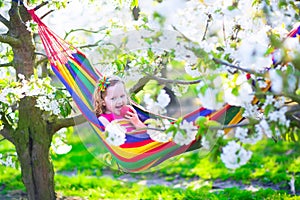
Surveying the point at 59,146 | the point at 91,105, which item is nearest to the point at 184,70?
the point at 91,105

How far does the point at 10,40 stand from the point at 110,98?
64 cm

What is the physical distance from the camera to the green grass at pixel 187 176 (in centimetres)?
366

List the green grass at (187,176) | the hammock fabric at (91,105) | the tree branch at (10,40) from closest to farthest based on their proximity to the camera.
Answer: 1. the hammock fabric at (91,105)
2. the tree branch at (10,40)
3. the green grass at (187,176)

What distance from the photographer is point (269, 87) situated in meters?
2.10

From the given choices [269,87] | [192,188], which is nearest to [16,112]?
[192,188]

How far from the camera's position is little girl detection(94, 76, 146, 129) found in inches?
119

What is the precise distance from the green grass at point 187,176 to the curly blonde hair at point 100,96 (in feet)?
1.43

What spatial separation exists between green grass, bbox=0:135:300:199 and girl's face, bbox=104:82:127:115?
43cm

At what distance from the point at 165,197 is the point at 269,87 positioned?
1.70 m

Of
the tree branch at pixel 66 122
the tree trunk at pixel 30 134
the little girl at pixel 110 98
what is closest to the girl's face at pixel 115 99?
the little girl at pixel 110 98

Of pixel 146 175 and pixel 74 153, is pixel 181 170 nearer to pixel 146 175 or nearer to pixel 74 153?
pixel 146 175

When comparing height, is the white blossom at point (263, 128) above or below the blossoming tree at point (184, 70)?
below

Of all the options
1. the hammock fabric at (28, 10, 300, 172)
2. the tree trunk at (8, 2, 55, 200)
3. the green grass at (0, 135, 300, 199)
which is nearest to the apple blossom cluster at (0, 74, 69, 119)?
the hammock fabric at (28, 10, 300, 172)

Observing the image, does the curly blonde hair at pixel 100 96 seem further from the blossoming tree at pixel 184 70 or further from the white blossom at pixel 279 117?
the white blossom at pixel 279 117
